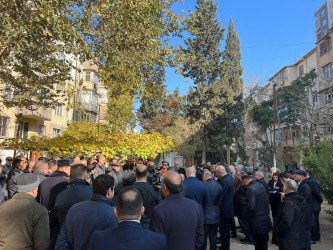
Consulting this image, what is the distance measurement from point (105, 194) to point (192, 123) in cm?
3117

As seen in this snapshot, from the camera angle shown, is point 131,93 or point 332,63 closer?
point 131,93

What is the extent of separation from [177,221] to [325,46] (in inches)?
1378

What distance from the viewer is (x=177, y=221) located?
324 cm

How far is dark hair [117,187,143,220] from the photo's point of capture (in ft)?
7.41

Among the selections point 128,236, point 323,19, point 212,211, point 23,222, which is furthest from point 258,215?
point 323,19

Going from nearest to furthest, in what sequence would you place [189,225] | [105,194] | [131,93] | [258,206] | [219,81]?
[105,194]
[189,225]
[258,206]
[131,93]
[219,81]

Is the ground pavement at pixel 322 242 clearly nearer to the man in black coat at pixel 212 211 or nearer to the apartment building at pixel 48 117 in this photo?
the man in black coat at pixel 212 211

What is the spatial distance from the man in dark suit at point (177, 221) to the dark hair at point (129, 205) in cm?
101

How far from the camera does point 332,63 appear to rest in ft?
97.3

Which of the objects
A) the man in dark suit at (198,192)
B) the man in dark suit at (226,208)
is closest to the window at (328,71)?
the man in dark suit at (226,208)

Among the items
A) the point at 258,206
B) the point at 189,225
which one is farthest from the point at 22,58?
the point at 258,206

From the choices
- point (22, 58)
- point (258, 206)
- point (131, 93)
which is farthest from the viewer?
point (131, 93)

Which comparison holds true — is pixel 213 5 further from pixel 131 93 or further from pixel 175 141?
pixel 131 93

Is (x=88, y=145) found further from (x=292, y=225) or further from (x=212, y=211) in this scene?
(x=292, y=225)
